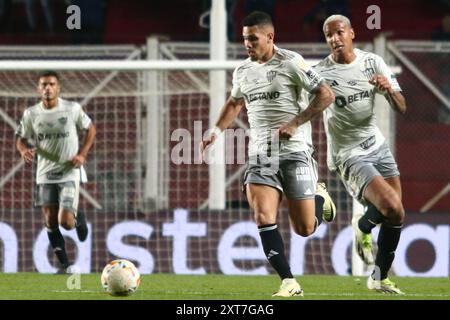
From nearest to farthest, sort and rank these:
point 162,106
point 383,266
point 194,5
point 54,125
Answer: point 383,266
point 54,125
point 162,106
point 194,5

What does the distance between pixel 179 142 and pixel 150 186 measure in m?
0.88

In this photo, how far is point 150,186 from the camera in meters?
14.9

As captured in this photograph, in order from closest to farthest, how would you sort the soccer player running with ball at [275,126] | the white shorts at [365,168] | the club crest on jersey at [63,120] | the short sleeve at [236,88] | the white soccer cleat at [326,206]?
the soccer player running with ball at [275,126] → the short sleeve at [236,88] → the white shorts at [365,168] → the white soccer cleat at [326,206] → the club crest on jersey at [63,120]

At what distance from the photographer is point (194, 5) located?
18094 millimetres

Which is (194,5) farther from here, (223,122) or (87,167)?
(223,122)

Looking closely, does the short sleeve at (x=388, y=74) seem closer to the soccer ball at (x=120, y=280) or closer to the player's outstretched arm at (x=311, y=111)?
the player's outstretched arm at (x=311, y=111)

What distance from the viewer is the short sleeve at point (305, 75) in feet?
31.1

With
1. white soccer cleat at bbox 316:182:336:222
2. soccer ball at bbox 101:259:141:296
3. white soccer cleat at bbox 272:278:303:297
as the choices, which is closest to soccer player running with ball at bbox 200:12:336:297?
white soccer cleat at bbox 272:278:303:297

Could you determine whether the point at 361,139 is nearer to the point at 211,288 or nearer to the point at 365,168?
the point at 365,168

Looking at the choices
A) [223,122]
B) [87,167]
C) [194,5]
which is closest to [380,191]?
[223,122]

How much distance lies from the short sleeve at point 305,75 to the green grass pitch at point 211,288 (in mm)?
1579

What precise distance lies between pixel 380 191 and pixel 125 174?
5820 millimetres

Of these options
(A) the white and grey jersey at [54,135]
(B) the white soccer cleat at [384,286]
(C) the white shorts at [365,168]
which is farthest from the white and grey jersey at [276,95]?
(A) the white and grey jersey at [54,135]

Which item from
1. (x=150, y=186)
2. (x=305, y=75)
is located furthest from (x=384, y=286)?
(x=150, y=186)
